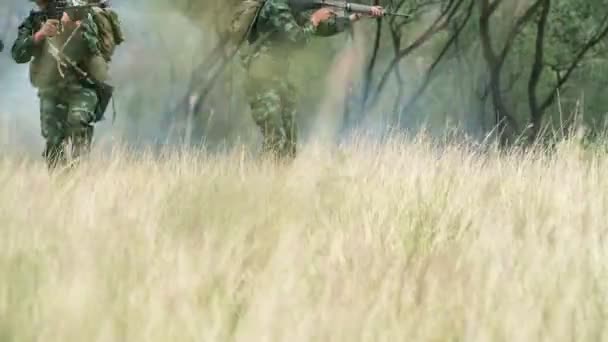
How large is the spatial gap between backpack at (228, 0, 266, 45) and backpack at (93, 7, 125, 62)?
34.0 inches

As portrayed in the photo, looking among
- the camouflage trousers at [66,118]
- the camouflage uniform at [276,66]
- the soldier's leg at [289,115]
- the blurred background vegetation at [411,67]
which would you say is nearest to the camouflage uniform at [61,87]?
the camouflage trousers at [66,118]

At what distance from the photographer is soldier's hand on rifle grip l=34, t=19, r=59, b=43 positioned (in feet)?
23.3

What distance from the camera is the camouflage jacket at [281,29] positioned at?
25.1 ft

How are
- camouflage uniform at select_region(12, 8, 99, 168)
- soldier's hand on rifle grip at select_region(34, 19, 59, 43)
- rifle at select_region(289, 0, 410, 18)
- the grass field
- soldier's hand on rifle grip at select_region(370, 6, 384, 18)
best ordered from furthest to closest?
soldier's hand on rifle grip at select_region(370, 6, 384, 18) < rifle at select_region(289, 0, 410, 18) < camouflage uniform at select_region(12, 8, 99, 168) < soldier's hand on rifle grip at select_region(34, 19, 59, 43) < the grass field

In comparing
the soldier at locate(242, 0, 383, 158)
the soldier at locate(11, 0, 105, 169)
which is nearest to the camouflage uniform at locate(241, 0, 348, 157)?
the soldier at locate(242, 0, 383, 158)

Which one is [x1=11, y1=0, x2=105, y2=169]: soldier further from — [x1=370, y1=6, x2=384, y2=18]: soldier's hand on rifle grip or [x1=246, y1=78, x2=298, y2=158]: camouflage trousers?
[x1=370, y1=6, x2=384, y2=18]: soldier's hand on rifle grip

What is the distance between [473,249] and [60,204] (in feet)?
6.00

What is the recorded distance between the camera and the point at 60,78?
7.31m

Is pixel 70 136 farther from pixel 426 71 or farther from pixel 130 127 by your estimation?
pixel 426 71

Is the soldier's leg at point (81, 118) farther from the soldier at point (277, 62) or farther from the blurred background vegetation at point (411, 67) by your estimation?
the blurred background vegetation at point (411, 67)

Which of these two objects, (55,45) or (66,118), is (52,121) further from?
(55,45)

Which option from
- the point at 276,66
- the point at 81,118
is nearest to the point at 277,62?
the point at 276,66

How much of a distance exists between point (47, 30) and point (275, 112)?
5.80ft

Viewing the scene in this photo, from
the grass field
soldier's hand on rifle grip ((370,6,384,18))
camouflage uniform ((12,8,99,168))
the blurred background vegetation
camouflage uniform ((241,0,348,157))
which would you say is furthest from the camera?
the blurred background vegetation
